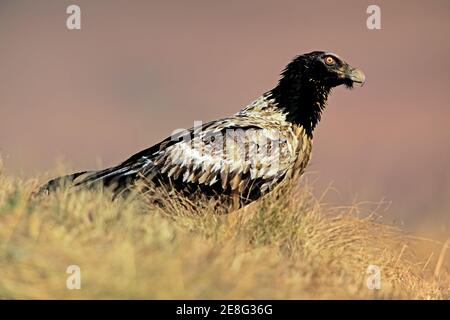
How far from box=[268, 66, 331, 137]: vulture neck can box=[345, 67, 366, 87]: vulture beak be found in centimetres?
40

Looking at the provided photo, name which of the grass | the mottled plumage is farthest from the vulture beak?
the grass

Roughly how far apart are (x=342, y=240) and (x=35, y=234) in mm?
3768

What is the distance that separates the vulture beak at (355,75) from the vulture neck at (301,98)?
0.40 meters

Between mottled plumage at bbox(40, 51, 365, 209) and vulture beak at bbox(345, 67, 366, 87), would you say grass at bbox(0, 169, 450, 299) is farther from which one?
vulture beak at bbox(345, 67, 366, 87)

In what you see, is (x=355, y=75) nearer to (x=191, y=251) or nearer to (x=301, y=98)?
(x=301, y=98)

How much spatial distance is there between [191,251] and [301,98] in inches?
195

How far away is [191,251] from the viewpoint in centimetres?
887

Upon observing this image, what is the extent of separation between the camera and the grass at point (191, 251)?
8305 millimetres

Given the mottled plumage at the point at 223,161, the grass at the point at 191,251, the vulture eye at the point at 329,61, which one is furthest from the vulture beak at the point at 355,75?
the grass at the point at 191,251

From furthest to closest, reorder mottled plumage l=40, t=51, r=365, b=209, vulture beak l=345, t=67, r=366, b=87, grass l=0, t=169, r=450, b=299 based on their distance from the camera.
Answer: vulture beak l=345, t=67, r=366, b=87, mottled plumage l=40, t=51, r=365, b=209, grass l=0, t=169, r=450, b=299

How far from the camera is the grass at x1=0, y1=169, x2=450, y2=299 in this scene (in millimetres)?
8305

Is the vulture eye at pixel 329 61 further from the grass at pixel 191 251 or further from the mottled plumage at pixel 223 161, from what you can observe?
the grass at pixel 191 251
